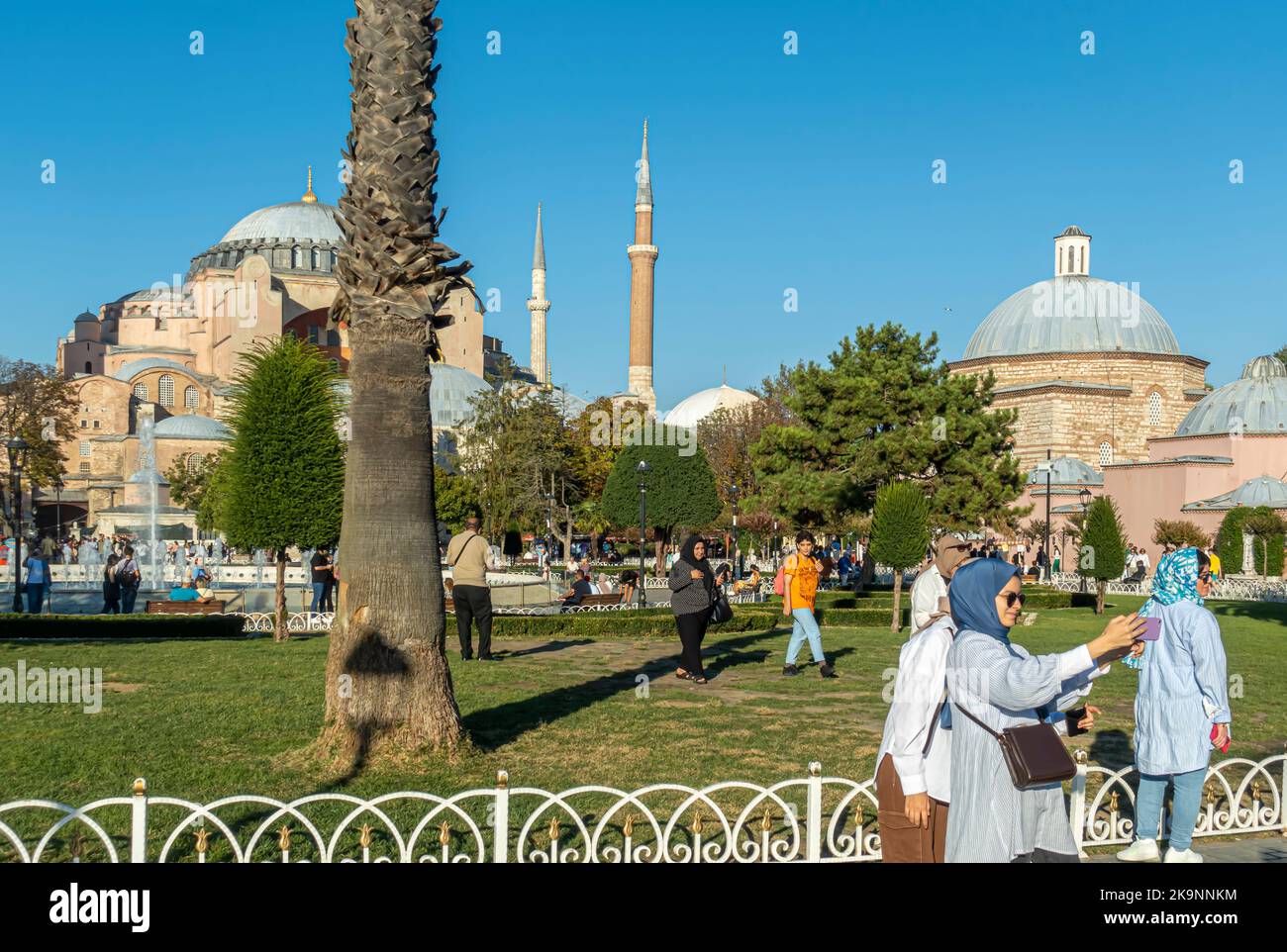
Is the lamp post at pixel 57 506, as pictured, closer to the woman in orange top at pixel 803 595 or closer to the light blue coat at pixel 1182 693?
the woman in orange top at pixel 803 595

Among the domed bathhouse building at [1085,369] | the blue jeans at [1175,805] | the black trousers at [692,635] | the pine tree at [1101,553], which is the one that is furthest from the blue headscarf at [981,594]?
the domed bathhouse building at [1085,369]

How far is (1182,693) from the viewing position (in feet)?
17.3

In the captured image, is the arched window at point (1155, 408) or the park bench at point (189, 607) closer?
the park bench at point (189, 607)

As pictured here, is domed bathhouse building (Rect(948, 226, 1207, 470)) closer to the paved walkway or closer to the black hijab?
the black hijab

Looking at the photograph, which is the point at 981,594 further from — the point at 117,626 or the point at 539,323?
the point at 539,323

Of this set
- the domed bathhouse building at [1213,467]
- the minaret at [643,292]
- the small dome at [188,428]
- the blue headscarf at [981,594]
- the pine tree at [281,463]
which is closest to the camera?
the blue headscarf at [981,594]

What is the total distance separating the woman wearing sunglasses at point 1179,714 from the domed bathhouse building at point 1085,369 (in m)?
44.5

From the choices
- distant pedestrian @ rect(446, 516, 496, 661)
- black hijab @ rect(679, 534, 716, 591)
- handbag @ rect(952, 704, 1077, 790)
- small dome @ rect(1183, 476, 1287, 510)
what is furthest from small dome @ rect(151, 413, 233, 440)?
handbag @ rect(952, 704, 1077, 790)

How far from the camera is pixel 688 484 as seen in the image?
43.2 metres

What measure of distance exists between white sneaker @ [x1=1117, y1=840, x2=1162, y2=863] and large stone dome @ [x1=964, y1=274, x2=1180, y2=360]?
158ft

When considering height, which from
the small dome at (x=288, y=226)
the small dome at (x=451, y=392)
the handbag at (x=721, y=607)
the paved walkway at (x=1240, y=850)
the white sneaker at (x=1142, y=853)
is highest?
the small dome at (x=288, y=226)

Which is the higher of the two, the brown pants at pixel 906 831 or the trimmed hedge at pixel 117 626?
the brown pants at pixel 906 831

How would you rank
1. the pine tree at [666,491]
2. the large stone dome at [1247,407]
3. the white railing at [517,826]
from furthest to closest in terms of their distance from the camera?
the pine tree at [666,491]
the large stone dome at [1247,407]
the white railing at [517,826]

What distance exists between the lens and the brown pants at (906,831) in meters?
4.07
